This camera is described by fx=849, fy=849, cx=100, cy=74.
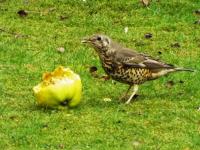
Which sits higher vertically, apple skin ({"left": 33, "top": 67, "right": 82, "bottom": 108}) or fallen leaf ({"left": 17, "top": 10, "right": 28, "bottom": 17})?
fallen leaf ({"left": 17, "top": 10, "right": 28, "bottom": 17})

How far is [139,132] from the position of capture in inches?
409

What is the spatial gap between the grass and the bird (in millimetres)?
347

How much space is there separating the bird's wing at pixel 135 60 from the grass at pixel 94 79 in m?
0.49

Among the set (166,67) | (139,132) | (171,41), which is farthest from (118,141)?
(171,41)

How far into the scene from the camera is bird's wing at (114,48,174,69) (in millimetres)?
11375

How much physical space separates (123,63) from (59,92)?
3.33ft

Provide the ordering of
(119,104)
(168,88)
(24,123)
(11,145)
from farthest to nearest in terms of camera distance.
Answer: (168,88) < (119,104) < (24,123) < (11,145)

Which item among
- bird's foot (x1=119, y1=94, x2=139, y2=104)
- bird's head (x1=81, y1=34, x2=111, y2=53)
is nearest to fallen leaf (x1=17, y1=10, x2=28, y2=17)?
bird's foot (x1=119, y1=94, x2=139, y2=104)

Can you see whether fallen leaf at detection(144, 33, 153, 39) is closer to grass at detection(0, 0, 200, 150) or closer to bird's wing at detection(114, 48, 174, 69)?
grass at detection(0, 0, 200, 150)

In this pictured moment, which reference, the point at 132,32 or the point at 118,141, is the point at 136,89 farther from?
the point at 132,32

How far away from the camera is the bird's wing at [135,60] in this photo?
448 inches

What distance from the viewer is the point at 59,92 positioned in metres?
10.9

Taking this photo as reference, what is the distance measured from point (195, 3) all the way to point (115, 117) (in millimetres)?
6825

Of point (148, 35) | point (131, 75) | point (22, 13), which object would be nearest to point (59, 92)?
point (131, 75)
